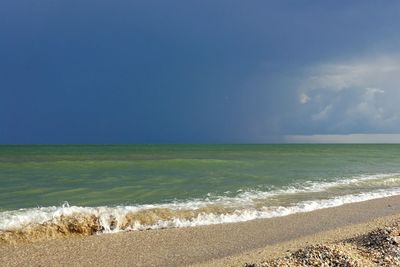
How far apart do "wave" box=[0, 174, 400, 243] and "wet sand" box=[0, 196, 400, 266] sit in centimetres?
67

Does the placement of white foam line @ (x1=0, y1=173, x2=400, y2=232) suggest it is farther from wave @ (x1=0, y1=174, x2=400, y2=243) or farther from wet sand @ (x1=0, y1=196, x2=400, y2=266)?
wet sand @ (x1=0, y1=196, x2=400, y2=266)

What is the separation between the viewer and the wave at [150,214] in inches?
374

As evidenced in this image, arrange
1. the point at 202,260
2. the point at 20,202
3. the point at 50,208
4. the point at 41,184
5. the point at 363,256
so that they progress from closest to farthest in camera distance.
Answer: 1. the point at 363,256
2. the point at 202,260
3. the point at 50,208
4. the point at 20,202
5. the point at 41,184

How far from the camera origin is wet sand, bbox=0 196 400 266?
716 cm

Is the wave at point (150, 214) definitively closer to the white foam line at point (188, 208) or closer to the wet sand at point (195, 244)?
the white foam line at point (188, 208)

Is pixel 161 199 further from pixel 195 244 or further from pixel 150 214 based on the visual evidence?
pixel 195 244

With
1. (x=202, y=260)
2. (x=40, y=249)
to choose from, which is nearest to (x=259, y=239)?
(x=202, y=260)

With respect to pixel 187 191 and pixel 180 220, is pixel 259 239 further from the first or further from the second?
pixel 187 191

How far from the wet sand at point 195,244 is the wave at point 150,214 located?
669 mm

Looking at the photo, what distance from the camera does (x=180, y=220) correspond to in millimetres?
10328

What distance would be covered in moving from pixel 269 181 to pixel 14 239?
39.5 feet

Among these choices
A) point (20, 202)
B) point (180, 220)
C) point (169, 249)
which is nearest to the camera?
point (169, 249)

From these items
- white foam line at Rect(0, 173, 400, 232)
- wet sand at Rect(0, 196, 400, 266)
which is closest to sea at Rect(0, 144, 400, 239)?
white foam line at Rect(0, 173, 400, 232)

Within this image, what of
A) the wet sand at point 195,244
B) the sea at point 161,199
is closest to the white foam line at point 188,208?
the sea at point 161,199
